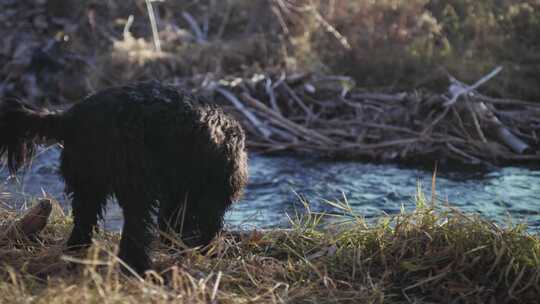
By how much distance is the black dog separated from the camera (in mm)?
3463

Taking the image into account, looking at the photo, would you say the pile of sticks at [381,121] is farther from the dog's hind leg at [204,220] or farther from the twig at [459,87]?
the dog's hind leg at [204,220]

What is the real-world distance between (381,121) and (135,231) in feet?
18.7

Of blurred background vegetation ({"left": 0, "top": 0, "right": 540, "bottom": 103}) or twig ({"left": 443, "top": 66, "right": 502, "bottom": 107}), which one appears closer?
twig ({"left": 443, "top": 66, "right": 502, "bottom": 107})

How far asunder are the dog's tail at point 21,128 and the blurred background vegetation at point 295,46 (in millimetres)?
6449

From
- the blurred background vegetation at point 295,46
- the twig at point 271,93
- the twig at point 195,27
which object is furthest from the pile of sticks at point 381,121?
the twig at point 195,27

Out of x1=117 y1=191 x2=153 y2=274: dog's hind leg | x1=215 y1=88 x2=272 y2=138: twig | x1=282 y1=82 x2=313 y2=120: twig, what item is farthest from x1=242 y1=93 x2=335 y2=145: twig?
x1=117 y1=191 x2=153 y2=274: dog's hind leg

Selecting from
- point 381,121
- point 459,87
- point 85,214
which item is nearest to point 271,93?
point 381,121

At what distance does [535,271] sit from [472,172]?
4.13 metres

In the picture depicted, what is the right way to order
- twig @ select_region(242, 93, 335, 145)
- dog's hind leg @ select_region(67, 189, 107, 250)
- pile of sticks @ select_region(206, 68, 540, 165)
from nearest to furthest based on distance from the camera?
1. dog's hind leg @ select_region(67, 189, 107, 250)
2. pile of sticks @ select_region(206, 68, 540, 165)
3. twig @ select_region(242, 93, 335, 145)

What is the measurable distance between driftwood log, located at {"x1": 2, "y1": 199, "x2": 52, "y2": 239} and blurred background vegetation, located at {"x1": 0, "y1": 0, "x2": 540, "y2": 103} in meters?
6.09

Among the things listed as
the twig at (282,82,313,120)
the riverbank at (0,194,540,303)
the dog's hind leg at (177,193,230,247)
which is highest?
the twig at (282,82,313,120)

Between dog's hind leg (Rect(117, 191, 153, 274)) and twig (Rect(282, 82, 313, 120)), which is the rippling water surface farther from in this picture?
dog's hind leg (Rect(117, 191, 153, 274))

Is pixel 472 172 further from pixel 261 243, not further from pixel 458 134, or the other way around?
pixel 261 243

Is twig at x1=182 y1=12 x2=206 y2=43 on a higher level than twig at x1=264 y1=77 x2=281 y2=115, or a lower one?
higher
